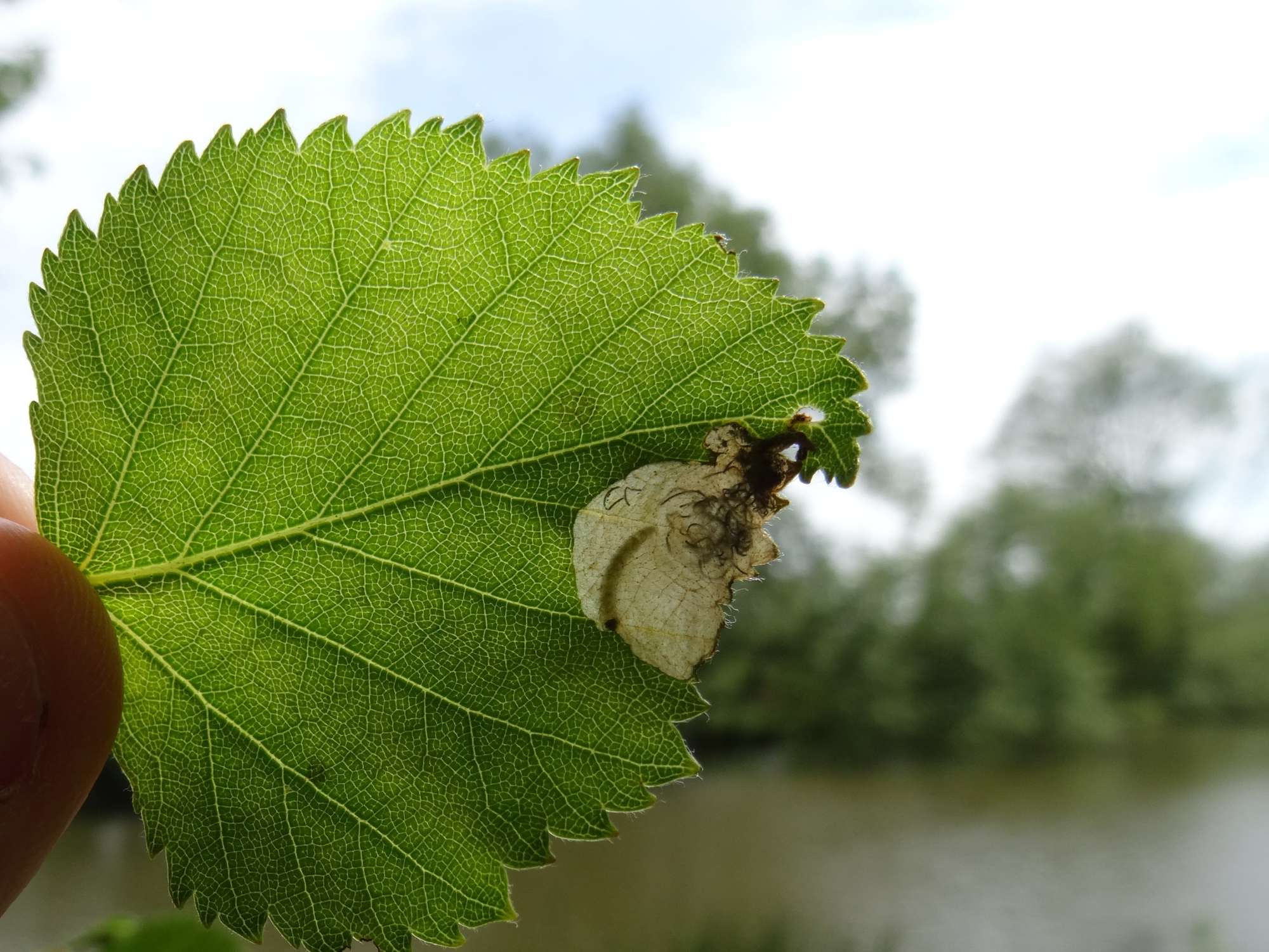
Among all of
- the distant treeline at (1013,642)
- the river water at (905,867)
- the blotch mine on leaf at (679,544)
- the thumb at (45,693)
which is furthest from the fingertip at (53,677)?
the distant treeline at (1013,642)

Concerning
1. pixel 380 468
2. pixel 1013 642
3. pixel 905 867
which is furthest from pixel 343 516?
pixel 1013 642

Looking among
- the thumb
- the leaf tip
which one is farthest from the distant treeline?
the leaf tip

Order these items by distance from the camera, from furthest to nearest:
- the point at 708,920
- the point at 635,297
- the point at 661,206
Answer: the point at 661,206, the point at 708,920, the point at 635,297

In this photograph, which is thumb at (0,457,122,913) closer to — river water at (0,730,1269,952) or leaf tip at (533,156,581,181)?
leaf tip at (533,156,581,181)

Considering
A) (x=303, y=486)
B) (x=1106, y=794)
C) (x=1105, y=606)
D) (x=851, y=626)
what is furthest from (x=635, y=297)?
(x=1106, y=794)

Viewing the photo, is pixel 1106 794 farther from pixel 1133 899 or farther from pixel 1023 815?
pixel 1133 899

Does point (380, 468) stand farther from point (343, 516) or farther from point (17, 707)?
point (17, 707)
